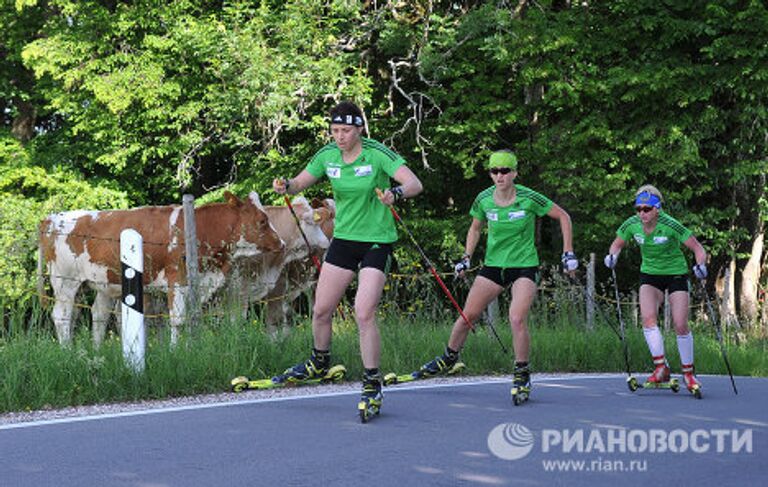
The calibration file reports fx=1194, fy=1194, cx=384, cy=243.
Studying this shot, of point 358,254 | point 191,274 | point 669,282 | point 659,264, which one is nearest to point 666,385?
point 669,282

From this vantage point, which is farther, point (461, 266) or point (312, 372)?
point (461, 266)

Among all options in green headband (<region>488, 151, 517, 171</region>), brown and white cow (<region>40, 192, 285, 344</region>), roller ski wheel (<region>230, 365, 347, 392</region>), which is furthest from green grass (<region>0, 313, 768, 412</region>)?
green headband (<region>488, 151, 517, 171</region>)

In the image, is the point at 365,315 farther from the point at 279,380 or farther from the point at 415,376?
the point at 415,376

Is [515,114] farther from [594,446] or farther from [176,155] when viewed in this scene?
[594,446]

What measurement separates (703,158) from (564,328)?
10.9 meters

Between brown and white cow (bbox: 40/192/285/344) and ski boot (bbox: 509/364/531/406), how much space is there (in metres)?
5.33

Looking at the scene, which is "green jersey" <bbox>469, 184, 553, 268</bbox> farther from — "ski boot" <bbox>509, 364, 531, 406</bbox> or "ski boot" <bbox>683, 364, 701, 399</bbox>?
"ski boot" <bbox>683, 364, 701, 399</bbox>

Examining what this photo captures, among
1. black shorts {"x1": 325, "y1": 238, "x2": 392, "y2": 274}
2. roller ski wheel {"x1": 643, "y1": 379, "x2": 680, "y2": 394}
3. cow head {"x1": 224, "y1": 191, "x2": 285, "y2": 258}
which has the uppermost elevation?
cow head {"x1": 224, "y1": 191, "x2": 285, "y2": 258}

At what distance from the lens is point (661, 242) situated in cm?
1108

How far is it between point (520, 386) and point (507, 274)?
1.07m

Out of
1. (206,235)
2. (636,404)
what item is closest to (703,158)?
(206,235)

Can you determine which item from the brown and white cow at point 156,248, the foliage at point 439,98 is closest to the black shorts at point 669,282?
the brown and white cow at point 156,248

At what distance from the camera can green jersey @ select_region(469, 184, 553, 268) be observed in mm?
9797

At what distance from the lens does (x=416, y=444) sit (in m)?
7.17
